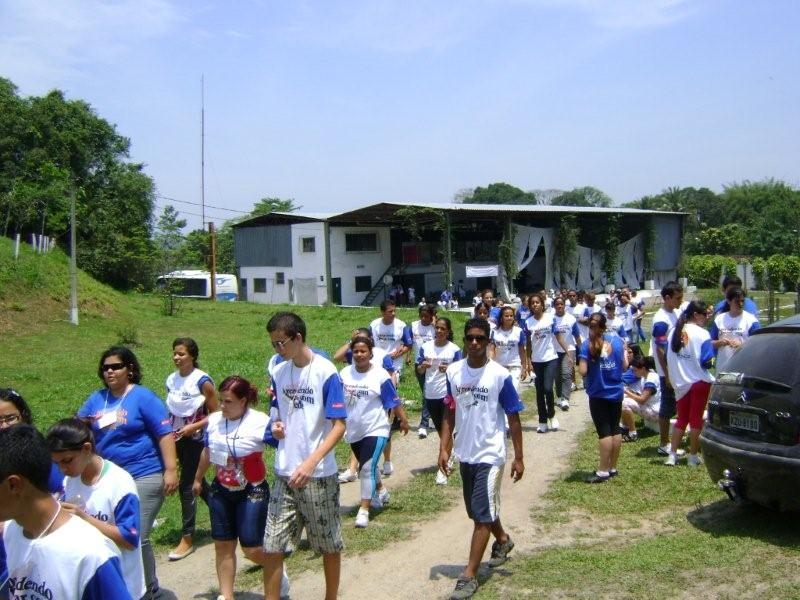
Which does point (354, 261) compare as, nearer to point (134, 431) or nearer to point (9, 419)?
point (134, 431)

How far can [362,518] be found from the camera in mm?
6773

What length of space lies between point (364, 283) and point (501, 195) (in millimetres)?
55123

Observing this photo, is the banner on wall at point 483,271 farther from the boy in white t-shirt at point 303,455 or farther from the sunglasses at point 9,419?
the sunglasses at point 9,419

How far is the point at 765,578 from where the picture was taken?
4.94 m

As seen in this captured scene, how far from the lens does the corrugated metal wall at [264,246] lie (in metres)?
44.7

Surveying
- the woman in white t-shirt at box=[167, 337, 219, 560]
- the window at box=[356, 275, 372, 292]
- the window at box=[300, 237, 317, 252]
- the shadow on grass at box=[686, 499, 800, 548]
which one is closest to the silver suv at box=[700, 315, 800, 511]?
the shadow on grass at box=[686, 499, 800, 548]

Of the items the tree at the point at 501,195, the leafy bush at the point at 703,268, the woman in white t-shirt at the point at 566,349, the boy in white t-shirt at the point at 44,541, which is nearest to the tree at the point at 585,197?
the tree at the point at 501,195

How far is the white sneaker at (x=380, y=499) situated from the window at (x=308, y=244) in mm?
35810

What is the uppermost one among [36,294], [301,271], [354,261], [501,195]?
[501,195]

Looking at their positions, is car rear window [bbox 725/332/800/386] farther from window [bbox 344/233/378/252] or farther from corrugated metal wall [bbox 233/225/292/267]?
corrugated metal wall [bbox 233/225/292/267]

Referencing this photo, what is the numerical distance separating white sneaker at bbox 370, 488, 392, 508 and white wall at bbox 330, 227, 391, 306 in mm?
35308

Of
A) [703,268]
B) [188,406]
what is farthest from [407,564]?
[703,268]

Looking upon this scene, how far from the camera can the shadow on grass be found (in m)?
5.67

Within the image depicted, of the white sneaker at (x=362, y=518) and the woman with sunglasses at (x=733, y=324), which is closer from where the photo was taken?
the white sneaker at (x=362, y=518)
